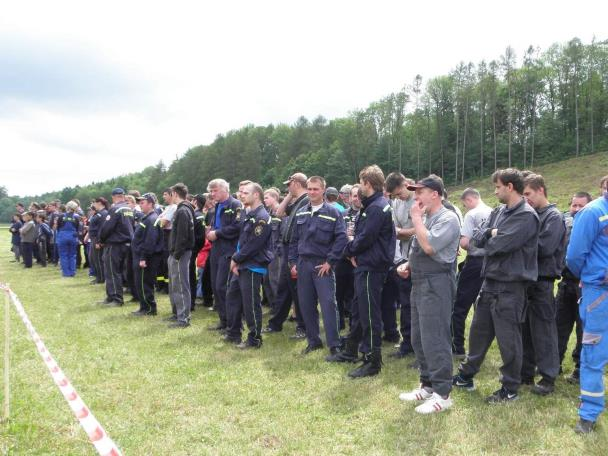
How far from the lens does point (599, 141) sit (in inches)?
2178

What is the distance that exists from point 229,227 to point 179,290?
1701 mm

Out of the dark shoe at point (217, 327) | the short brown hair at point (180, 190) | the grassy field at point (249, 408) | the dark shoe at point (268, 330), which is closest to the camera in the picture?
the grassy field at point (249, 408)

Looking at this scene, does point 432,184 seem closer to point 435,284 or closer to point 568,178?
point 435,284

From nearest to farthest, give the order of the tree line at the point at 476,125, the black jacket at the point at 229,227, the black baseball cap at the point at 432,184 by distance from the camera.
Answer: the black baseball cap at the point at 432,184 → the black jacket at the point at 229,227 → the tree line at the point at 476,125

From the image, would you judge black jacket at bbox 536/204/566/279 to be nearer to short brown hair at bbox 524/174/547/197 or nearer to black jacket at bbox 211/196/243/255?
short brown hair at bbox 524/174/547/197

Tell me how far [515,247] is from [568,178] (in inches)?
1848

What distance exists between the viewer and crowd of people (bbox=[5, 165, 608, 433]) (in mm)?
4461

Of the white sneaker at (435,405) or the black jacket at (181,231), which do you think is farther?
the black jacket at (181,231)

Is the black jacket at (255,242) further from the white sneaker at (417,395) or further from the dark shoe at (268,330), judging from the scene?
the white sneaker at (417,395)

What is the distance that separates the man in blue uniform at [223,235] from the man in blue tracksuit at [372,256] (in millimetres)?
2781

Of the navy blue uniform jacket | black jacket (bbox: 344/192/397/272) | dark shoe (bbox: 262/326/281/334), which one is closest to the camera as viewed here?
black jacket (bbox: 344/192/397/272)

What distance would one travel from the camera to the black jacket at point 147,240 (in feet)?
31.2

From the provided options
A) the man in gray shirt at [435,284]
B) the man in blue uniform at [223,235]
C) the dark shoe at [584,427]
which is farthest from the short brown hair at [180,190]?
the dark shoe at [584,427]

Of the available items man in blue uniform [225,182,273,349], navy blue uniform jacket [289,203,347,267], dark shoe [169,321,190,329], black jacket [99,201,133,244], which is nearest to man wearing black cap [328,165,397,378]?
navy blue uniform jacket [289,203,347,267]
